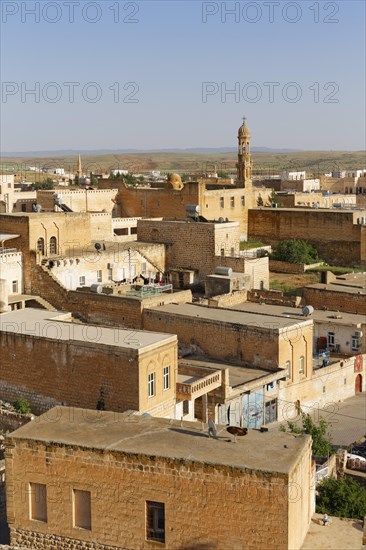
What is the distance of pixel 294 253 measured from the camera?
45344 millimetres

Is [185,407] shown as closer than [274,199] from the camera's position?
Yes

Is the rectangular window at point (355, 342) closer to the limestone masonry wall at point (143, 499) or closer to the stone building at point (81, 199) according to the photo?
the limestone masonry wall at point (143, 499)

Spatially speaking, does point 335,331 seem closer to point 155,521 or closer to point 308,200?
point 155,521

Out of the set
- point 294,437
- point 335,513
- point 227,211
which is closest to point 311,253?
point 227,211

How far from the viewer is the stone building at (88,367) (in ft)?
72.7

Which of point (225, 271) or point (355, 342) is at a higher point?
point (225, 271)

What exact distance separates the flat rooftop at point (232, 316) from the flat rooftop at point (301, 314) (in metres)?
1.06

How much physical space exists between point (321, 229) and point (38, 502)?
35.8 meters

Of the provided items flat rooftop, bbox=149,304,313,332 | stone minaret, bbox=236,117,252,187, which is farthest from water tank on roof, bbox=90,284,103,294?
stone minaret, bbox=236,117,252,187

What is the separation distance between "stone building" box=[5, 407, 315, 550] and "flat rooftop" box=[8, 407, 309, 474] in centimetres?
2

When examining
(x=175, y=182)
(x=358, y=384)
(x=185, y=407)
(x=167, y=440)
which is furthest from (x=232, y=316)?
(x=175, y=182)

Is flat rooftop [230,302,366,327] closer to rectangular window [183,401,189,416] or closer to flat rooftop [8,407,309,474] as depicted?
rectangular window [183,401,189,416]

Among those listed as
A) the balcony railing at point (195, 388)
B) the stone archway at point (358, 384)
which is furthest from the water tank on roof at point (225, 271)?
the balcony railing at point (195, 388)

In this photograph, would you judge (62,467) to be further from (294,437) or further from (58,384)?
(58,384)
